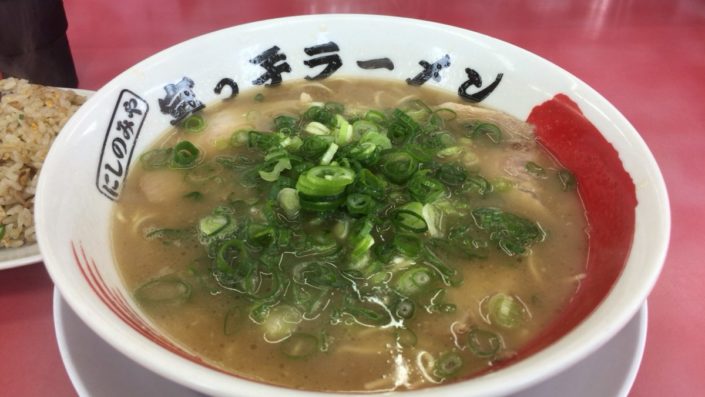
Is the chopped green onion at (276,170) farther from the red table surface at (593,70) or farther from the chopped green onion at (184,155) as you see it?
the red table surface at (593,70)

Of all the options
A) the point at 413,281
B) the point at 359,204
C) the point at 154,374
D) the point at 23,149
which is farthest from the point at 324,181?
the point at 23,149

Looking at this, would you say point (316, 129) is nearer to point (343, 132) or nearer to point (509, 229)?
point (343, 132)

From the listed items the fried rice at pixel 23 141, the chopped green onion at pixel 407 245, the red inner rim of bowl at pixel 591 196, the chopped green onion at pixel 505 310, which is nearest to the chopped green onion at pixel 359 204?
the chopped green onion at pixel 407 245

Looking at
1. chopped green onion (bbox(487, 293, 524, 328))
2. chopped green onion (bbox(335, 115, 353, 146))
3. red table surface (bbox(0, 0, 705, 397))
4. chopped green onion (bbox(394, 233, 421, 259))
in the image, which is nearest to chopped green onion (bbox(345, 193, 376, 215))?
chopped green onion (bbox(394, 233, 421, 259))

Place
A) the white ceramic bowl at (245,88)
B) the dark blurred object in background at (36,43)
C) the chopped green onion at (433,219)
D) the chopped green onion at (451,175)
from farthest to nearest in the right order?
the dark blurred object in background at (36,43) < the chopped green onion at (451,175) < the chopped green onion at (433,219) < the white ceramic bowl at (245,88)

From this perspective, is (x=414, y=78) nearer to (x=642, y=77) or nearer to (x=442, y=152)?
(x=442, y=152)

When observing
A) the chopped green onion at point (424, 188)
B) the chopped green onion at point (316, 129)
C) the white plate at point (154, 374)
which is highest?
the chopped green onion at point (424, 188)

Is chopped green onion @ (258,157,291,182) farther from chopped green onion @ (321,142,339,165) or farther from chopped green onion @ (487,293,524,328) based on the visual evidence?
chopped green onion @ (487,293,524,328)

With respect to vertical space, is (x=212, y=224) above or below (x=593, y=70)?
above
